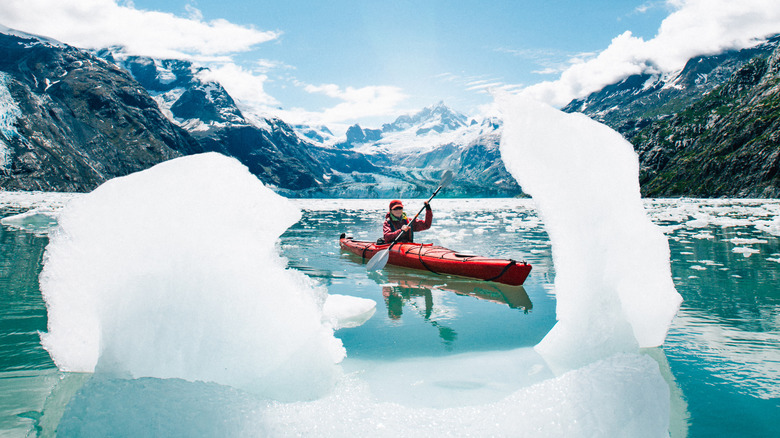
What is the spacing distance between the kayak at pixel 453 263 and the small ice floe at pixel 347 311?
141 inches

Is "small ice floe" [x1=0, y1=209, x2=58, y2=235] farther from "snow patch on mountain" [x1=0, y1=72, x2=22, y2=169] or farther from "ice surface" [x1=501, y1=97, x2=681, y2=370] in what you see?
"snow patch on mountain" [x1=0, y1=72, x2=22, y2=169]

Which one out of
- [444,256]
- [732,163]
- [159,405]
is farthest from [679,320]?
[732,163]

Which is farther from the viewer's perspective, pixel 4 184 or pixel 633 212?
pixel 4 184

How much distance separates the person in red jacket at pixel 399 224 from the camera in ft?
45.4

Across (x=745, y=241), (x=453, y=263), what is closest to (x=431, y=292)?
(x=453, y=263)

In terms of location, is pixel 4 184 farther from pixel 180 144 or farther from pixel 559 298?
pixel 559 298

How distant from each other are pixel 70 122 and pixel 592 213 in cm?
16419

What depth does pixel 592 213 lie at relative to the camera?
375cm

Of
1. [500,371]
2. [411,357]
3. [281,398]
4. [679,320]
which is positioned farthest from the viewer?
[679,320]

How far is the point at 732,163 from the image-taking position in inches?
2773

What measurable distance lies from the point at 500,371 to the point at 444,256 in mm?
6584

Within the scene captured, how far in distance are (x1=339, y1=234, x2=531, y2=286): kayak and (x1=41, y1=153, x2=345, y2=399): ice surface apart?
6688 millimetres

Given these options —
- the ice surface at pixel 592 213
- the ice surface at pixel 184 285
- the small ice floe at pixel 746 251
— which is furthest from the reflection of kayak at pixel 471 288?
the small ice floe at pixel 746 251

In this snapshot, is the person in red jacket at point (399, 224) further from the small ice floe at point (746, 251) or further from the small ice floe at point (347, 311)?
the small ice floe at point (746, 251)
